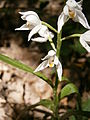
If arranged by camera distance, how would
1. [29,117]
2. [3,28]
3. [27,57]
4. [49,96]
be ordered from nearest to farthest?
[29,117] < [49,96] < [27,57] < [3,28]

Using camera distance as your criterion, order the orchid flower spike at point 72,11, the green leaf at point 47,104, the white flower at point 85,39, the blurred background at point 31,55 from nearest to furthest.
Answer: the orchid flower spike at point 72,11 → the white flower at point 85,39 → the green leaf at point 47,104 → the blurred background at point 31,55

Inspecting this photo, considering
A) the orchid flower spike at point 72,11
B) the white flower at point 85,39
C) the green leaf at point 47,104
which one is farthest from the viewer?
the green leaf at point 47,104

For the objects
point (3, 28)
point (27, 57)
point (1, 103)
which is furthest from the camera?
point (3, 28)

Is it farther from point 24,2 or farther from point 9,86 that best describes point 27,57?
point 24,2

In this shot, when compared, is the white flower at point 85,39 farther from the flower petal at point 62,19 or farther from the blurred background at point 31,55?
the blurred background at point 31,55

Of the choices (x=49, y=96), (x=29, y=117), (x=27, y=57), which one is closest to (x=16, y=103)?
(x=29, y=117)

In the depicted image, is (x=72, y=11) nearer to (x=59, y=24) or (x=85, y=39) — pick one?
(x=59, y=24)

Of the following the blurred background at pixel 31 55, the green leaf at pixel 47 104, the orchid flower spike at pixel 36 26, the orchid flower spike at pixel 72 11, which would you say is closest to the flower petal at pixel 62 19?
the orchid flower spike at pixel 72 11

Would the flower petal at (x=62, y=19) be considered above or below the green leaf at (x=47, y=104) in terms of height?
above

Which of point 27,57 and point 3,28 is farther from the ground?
point 3,28

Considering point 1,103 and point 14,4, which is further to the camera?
point 14,4
